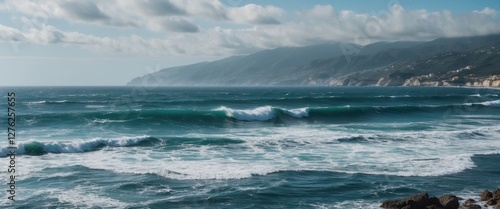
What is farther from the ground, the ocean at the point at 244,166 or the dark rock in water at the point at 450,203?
the dark rock in water at the point at 450,203

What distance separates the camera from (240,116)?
39.1 m

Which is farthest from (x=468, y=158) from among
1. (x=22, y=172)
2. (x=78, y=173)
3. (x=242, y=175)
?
(x=22, y=172)

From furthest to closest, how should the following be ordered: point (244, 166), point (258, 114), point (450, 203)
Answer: point (258, 114), point (244, 166), point (450, 203)

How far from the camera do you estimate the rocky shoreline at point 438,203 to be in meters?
11.3

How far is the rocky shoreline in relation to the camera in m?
11.3

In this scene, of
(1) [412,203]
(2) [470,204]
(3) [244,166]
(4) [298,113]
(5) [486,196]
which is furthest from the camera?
(4) [298,113]

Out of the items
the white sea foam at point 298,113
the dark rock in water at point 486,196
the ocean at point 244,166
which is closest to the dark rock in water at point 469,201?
the dark rock in water at point 486,196

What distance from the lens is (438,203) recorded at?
11.5 meters

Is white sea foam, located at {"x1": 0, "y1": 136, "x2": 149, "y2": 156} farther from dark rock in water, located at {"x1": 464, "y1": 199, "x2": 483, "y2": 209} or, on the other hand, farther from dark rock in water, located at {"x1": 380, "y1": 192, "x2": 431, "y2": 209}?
dark rock in water, located at {"x1": 464, "y1": 199, "x2": 483, "y2": 209}

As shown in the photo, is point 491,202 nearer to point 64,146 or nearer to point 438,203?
point 438,203

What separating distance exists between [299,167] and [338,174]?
187cm

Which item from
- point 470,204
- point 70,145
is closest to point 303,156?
point 470,204

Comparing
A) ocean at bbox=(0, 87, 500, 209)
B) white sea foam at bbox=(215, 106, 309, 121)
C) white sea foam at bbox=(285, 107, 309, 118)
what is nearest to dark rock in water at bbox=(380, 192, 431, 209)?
ocean at bbox=(0, 87, 500, 209)

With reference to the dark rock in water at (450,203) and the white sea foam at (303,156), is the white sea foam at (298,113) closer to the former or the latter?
the white sea foam at (303,156)
